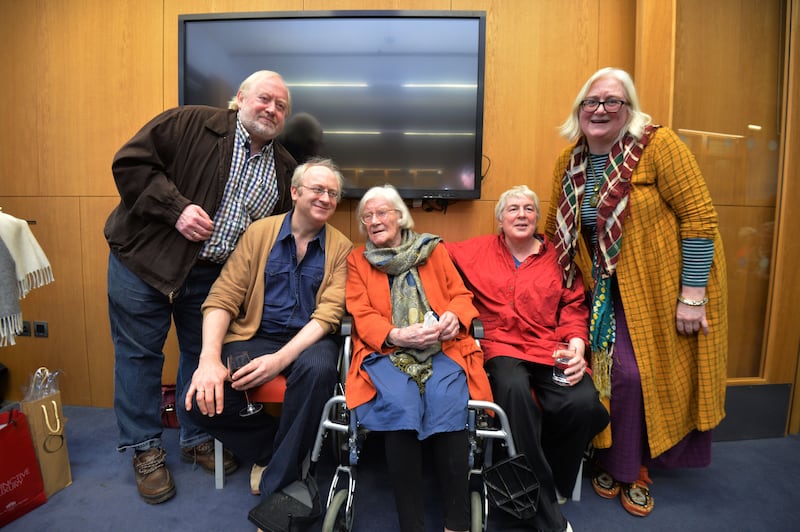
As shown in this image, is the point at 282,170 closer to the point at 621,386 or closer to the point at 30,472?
the point at 30,472

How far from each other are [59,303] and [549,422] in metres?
2.94

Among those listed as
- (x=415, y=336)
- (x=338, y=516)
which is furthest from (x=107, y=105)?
(x=338, y=516)

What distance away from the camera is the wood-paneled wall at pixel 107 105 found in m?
2.25

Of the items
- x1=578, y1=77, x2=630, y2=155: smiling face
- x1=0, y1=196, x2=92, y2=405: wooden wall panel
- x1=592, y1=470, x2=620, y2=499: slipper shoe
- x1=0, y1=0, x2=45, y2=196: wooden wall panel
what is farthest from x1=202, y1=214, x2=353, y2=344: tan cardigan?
x1=0, y1=0, x2=45, y2=196: wooden wall panel

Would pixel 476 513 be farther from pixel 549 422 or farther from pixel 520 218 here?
pixel 520 218

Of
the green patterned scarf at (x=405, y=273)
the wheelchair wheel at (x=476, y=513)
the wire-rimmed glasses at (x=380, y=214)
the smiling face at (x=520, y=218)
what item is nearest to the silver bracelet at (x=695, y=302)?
the smiling face at (x=520, y=218)

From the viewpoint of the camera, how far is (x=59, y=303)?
2447 millimetres

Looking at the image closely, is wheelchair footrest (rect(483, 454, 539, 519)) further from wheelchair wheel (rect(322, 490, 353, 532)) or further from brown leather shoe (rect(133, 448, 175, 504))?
brown leather shoe (rect(133, 448, 175, 504))

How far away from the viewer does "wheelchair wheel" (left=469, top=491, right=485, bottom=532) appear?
4.33ft

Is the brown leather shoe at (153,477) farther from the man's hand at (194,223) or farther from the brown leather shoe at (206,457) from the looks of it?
the man's hand at (194,223)

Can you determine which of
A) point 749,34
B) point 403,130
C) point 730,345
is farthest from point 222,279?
point 749,34

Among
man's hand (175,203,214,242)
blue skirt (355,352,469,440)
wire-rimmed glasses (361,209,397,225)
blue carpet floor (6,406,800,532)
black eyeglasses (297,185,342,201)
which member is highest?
black eyeglasses (297,185,342,201)

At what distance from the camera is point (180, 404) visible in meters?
1.75

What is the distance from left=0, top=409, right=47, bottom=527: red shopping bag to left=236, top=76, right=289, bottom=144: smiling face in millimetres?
1538
